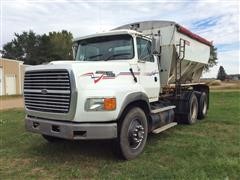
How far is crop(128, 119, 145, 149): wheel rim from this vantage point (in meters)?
5.85

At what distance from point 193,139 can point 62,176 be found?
3707 mm

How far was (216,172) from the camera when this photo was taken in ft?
16.3

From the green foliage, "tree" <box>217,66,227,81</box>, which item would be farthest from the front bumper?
"tree" <box>217,66,227,81</box>

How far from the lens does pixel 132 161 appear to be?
5699 millimetres

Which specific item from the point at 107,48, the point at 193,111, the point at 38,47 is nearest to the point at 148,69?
the point at 107,48

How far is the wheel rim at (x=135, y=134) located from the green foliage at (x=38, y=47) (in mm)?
48089

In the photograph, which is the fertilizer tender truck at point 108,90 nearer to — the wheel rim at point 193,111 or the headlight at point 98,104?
the headlight at point 98,104

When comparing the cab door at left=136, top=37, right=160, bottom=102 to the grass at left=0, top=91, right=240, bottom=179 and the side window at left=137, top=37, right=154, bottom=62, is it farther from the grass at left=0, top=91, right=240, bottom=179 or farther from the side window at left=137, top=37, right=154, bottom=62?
the grass at left=0, top=91, right=240, bottom=179

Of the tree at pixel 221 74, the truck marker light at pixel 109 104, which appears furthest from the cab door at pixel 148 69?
the tree at pixel 221 74

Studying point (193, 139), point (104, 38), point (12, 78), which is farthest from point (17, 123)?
point (12, 78)

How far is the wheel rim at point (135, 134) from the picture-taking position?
19.2 feet

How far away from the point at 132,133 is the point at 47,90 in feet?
6.18

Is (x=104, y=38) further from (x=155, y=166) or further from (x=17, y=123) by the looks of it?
(x=17, y=123)

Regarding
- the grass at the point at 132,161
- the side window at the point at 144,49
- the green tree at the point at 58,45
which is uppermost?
the green tree at the point at 58,45
